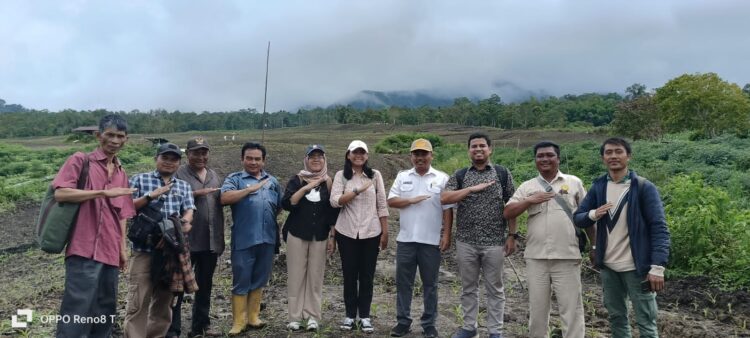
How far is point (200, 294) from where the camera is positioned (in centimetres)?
412

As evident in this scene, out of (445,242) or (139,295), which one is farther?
(445,242)

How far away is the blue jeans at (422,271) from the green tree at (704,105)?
28.6 meters

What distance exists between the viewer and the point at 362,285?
4.24 metres

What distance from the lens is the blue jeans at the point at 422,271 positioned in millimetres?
4059

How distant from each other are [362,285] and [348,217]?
587mm

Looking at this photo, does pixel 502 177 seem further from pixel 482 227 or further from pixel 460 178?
pixel 482 227

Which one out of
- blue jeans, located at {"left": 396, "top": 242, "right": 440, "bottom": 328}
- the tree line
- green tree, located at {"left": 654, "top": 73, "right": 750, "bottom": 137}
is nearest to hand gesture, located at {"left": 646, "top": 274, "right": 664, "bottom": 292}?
blue jeans, located at {"left": 396, "top": 242, "right": 440, "bottom": 328}

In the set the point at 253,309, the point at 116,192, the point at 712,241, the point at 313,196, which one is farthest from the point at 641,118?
the point at 116,192

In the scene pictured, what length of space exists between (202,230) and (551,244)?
103 inches

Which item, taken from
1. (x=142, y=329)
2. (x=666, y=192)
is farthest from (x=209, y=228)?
(x=666, y=192)

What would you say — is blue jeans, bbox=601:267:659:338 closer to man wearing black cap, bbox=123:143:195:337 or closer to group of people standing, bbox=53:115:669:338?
group of people standing, bbox=53:115:669:338

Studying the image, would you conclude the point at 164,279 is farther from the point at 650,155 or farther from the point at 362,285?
the point at 650,155

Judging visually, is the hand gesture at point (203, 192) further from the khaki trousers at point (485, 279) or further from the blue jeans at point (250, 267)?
the khaki trousers at point (485, 279)

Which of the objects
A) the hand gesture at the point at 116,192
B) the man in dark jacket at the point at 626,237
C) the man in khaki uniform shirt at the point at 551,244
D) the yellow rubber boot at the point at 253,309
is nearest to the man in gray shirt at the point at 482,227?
→ the man in khaki uniform shirt at the point at 551,244
